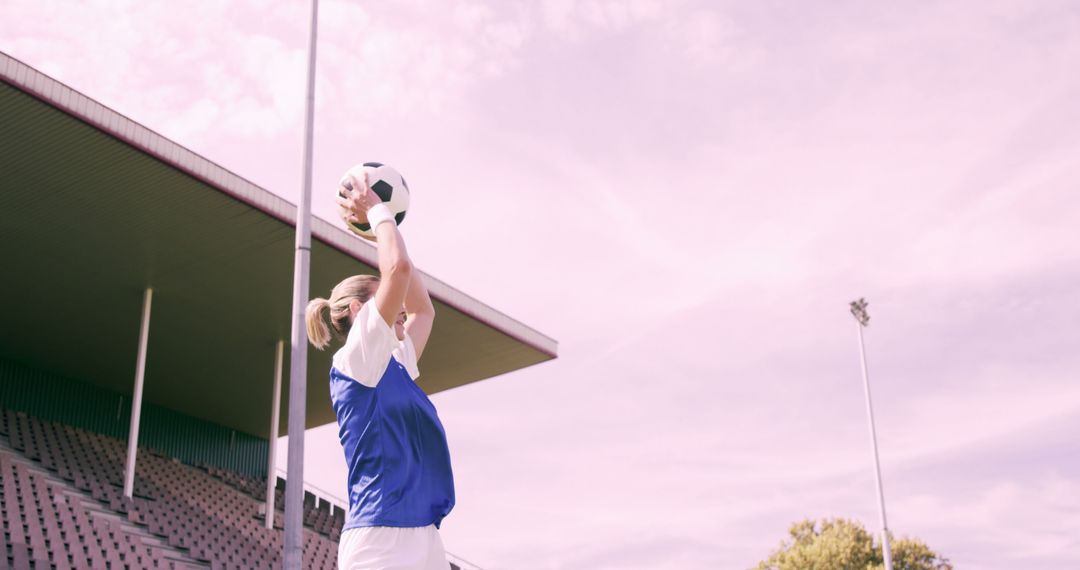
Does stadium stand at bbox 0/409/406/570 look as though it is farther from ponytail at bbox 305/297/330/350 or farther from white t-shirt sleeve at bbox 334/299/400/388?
white t-shirt sleeve at bbox 334/299/400/388

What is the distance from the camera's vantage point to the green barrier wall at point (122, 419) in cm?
2555

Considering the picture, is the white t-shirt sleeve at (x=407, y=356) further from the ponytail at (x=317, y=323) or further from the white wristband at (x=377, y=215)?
the white wristband at (x=377, y=215)

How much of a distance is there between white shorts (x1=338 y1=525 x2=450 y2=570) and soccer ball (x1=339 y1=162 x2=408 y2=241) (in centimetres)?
110

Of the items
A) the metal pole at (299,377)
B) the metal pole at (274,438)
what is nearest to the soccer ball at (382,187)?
the metal pole at (299,377)

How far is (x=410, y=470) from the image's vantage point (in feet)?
10.5

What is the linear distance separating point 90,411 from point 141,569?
13.5m

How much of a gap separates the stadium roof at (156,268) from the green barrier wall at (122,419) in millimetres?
438

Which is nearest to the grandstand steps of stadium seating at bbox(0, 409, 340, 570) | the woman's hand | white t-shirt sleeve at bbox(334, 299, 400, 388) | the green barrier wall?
stadium seating at bbox(0, 409, 340, 570)

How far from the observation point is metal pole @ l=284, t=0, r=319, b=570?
9891 mm

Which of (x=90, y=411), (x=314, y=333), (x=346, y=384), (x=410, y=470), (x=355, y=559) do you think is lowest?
(x=355, y=559)

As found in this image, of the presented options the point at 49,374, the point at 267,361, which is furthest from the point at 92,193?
the point at 49,374

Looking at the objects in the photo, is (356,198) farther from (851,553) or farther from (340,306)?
(851,553)

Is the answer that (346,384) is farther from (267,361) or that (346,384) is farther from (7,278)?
(267,361)

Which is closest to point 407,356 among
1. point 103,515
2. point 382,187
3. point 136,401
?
point 382,187
